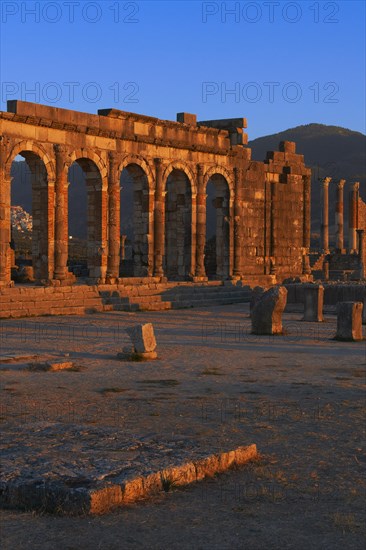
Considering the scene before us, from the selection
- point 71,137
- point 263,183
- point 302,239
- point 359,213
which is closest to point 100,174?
point 71,137

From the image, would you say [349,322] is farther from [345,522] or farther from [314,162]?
[314,162]

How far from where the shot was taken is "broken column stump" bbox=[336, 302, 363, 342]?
15.5 metres

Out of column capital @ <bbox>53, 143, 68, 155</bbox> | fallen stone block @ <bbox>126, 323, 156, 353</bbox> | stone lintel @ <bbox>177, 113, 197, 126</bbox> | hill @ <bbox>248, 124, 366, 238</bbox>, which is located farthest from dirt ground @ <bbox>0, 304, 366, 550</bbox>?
hill @ <bbox>248, 124, 366, 238</bbox>

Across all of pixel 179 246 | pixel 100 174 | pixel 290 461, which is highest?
pixel 100 174

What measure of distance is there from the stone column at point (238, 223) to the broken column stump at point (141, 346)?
16.5m

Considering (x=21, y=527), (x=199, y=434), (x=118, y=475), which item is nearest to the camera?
(x=21, y=527)

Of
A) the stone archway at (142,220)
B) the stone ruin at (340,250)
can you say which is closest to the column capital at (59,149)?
the stone archway at (142,220)

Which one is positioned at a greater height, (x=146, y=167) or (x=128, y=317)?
(x=146, y=167)

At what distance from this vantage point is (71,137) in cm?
2300

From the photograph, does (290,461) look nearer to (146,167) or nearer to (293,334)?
(293,334)

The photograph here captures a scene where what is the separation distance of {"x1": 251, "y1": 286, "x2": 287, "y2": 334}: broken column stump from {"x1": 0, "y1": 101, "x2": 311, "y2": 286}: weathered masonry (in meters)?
7.70

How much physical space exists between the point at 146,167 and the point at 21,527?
70.3 feet

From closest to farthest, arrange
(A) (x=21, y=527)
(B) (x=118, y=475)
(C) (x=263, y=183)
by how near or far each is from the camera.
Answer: (A) (x=21, y=527)
(B) (x=118, y=475)
(C) (x=263, y=183)

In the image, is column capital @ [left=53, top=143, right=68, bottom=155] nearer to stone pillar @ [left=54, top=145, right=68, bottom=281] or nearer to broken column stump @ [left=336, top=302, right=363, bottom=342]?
stone pillar @ [left=54, top=145, right=68, bottom=281]
